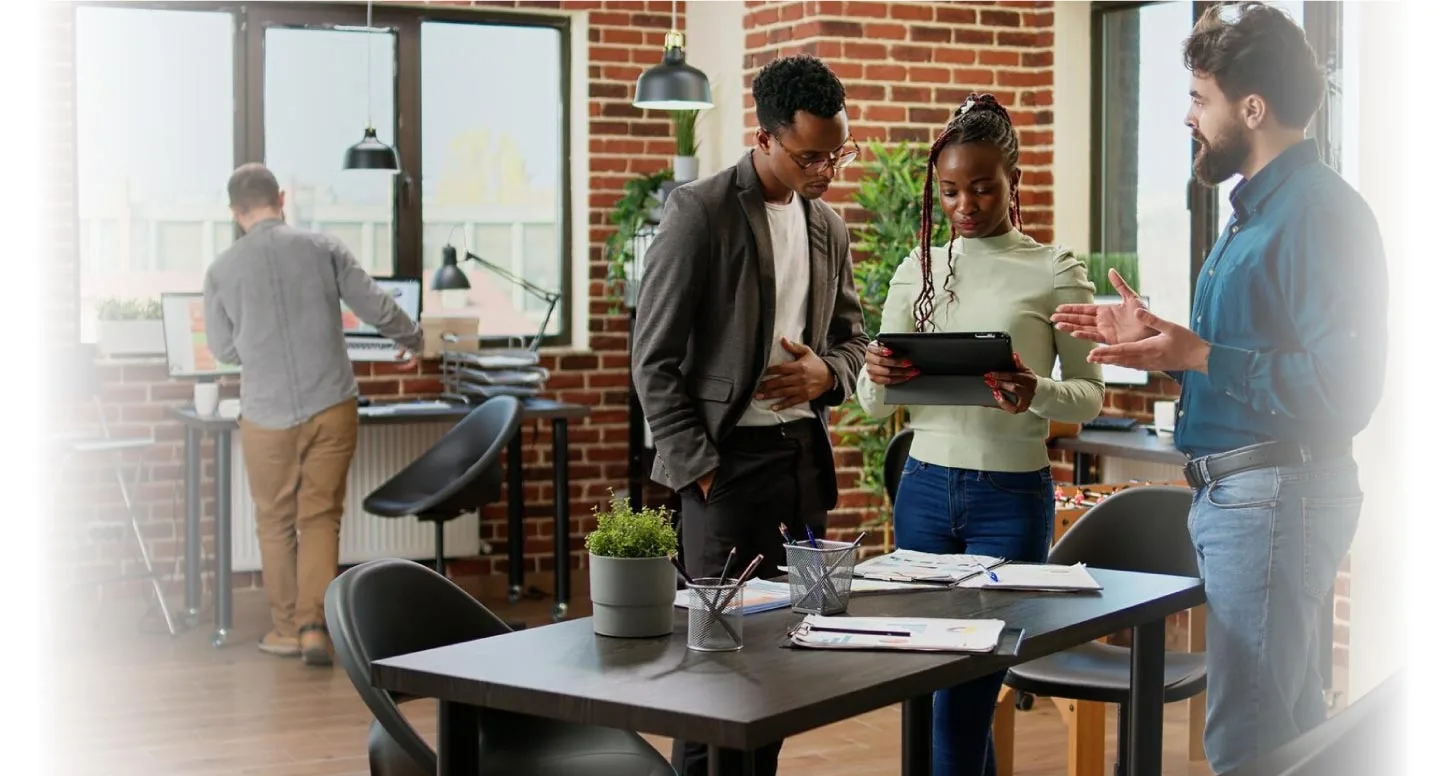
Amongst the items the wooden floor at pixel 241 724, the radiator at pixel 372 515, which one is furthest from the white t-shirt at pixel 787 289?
the radiator at pixel 372 515

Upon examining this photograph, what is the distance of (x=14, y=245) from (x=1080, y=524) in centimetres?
262

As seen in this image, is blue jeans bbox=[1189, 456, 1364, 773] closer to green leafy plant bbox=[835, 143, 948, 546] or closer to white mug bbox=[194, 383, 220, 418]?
green leafy plant bbox=[835, 143, 948, 546]

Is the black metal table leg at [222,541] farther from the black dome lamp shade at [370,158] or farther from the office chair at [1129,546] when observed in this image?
the office chair at [1129,546]

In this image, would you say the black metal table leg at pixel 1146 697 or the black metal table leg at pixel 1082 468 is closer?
the black metal table leg at pixel 1146 697

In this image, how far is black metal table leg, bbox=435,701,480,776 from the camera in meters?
2.03

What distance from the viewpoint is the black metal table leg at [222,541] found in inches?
225

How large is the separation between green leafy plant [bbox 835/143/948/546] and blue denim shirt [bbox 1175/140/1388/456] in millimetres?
3158

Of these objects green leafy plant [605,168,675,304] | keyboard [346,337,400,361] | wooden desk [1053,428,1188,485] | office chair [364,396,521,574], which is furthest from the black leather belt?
keyboard [346,337,400,361]

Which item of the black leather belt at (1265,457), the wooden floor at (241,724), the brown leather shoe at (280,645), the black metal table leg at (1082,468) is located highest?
the black leather belt at (1265,457)

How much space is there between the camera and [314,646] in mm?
5430

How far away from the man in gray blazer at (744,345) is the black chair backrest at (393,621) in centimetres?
49

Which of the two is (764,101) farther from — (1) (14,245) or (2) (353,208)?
(2) (353,208)

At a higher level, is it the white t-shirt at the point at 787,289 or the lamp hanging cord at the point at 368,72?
the lamp hanging cord at the point at 368,72

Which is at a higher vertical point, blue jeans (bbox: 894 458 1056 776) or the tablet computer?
the tablet computer
